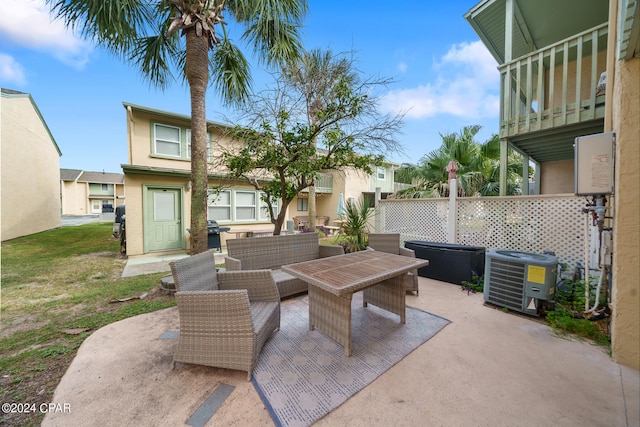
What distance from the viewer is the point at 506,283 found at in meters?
3.43

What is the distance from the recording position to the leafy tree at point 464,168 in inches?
310

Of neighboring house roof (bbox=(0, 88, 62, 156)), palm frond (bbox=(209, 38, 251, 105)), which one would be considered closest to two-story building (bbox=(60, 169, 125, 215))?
neighboring house roof (bbox=(0, 88, 62, 156))

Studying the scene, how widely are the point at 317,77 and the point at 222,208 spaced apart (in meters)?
6.10

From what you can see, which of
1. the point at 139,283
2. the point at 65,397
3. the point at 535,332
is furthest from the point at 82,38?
the point at 535,332

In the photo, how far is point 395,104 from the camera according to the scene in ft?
18.1

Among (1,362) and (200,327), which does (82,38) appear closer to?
(1,362)

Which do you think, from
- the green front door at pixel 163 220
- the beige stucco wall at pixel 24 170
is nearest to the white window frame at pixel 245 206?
the green front door at pixel 163 220

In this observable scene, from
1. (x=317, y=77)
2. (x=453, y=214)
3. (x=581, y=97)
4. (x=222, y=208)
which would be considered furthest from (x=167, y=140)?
(x=581, y=97)

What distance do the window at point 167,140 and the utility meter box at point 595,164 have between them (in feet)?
32.0

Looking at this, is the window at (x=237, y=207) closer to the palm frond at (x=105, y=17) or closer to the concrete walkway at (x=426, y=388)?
the palm frond at (x=105, y=17)

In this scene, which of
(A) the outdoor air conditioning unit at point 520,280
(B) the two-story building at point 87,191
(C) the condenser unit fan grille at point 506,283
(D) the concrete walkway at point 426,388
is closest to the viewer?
(D) the concrete walkway at point 426,388

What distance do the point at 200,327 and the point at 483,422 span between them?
2.24 metres

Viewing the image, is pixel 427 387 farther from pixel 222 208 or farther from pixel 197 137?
pixel 222 208

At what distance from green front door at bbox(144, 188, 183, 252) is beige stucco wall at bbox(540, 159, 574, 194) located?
11822mm
